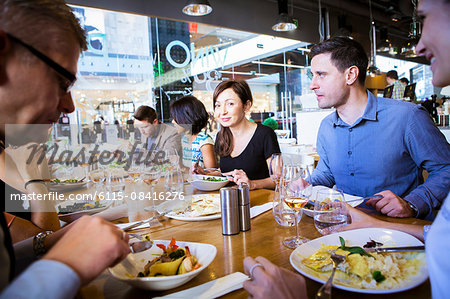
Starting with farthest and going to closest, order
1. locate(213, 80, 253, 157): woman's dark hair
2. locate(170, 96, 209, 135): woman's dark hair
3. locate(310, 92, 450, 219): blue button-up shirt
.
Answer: locate(170, 96, 209, 135): woman's dark hair
locate(213, 80, 253, 157): woman's dark hair
locate(310, 92, 450, 219): blue button-up shirt

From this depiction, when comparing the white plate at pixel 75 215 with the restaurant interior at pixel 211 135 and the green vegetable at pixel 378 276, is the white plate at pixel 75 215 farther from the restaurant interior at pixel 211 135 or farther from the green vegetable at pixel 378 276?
the green vegetable at pixel 378 276

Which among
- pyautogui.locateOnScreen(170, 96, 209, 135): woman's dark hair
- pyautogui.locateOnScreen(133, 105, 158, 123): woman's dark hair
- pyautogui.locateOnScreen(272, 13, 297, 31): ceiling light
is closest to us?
pyautogui.locateOnScreen(170, 96, 209, 135): woman's dark hair

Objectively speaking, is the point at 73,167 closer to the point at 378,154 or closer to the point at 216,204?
the point at 216,204

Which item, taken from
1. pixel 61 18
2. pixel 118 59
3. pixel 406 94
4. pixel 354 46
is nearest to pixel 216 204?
pixel 61 18

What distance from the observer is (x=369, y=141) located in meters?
1.84

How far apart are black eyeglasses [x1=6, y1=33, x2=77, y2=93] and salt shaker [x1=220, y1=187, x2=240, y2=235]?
0.65 m

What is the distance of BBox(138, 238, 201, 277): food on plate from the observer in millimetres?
796

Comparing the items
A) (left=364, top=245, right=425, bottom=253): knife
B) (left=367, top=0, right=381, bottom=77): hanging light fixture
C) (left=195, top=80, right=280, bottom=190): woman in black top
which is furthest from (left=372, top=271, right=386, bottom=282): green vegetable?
(left=367, top=0, right=381, bottom=77): hanging light fixture

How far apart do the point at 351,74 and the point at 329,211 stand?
1.22 m

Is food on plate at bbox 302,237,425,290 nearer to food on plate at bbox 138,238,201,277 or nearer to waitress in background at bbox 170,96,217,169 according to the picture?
food on plate at bbox 138,238,201,277

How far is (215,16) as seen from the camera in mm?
5855

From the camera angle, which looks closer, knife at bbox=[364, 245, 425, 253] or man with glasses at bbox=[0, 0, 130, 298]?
man with glasses at bbox=[0, 0, 130, 298]

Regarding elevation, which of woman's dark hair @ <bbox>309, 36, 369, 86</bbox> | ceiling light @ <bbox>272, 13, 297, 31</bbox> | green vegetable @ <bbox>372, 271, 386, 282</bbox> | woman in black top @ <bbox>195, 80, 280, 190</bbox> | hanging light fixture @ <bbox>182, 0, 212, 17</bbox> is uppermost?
ceiling light @ <bbox>272, 13, 297, 31</bbox>

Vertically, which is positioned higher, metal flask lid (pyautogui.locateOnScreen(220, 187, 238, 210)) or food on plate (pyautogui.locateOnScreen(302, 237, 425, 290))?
metal flask lid (pyautogui.locateOnScreen(220, 187, 238, 210))
